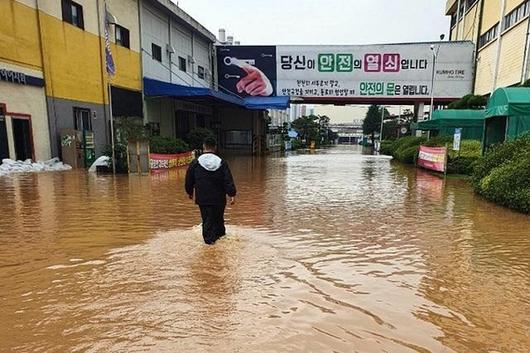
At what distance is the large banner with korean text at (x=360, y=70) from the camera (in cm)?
2967

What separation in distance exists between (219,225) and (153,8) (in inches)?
869

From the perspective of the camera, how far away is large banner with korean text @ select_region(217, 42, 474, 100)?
29.7 meters

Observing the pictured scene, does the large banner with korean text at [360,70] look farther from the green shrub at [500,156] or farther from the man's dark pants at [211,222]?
the man's dark pants at [211,222]

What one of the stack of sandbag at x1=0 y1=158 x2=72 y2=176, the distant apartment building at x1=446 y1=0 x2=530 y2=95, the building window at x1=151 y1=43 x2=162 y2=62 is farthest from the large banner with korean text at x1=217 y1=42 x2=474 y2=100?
the stack of sandbag at x1=0 y1=158 x2=72 y2=176

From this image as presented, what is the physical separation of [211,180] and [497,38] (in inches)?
969

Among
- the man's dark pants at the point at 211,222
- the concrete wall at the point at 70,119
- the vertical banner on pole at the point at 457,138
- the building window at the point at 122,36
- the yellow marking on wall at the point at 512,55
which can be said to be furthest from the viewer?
the building window at the point at 122,36

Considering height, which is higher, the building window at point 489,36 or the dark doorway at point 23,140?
the building window at point 489,36

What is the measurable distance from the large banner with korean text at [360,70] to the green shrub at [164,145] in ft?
47.5

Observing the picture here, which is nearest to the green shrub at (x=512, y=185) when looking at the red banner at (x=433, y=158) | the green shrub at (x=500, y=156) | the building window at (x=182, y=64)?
the green shrub at (x=500, y=156)

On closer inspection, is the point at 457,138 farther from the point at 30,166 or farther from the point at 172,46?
the point at 172,46

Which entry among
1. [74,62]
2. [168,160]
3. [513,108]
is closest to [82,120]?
[74,62]

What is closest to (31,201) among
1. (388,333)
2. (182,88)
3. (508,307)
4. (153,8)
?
(388,333)

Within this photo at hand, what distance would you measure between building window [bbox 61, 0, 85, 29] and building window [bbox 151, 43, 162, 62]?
236 inches

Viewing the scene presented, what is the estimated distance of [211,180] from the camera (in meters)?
5.27
